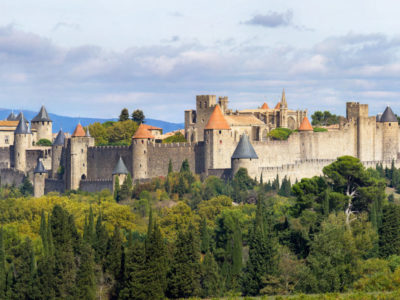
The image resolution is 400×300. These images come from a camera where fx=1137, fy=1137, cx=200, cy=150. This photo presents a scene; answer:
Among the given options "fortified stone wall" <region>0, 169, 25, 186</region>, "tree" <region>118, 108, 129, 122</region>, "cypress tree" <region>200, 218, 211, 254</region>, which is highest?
"tree" <region>118, 108, 129, 122</region>

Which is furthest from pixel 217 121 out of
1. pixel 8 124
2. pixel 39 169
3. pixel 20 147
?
pixel 8 124

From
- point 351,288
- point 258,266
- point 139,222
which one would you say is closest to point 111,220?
point 139,222

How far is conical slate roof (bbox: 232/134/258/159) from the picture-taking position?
68438 millimetres

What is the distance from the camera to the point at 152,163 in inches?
2805

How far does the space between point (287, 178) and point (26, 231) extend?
63.0 ft

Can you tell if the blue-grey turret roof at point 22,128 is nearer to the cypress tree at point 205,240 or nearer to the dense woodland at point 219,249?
the dense woodland at point 219,249

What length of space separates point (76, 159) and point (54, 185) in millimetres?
2611

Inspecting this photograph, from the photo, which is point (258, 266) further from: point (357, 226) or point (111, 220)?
point (111, 220)

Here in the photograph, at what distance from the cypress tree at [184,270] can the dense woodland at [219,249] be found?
1.6 inches

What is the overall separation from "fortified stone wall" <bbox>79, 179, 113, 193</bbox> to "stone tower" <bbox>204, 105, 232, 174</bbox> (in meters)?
6.32

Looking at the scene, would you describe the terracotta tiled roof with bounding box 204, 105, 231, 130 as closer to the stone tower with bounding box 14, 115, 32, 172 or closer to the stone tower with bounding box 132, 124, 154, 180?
the stone tower with bounding box 132, 124, 154, 180

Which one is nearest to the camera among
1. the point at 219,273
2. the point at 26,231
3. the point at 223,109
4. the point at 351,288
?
the point at 351,288

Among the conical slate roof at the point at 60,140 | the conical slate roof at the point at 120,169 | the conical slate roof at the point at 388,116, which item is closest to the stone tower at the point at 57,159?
the conical slate roof at the point at 60,140

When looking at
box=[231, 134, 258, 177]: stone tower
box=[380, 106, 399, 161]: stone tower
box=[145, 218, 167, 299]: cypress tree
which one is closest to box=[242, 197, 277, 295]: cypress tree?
box=[145, 218, 167, 299]: cypress tree
